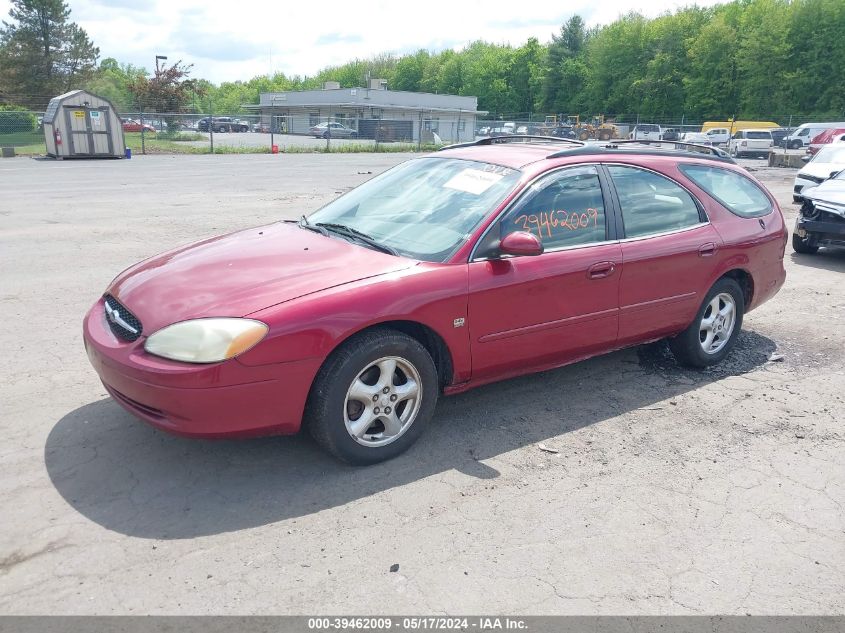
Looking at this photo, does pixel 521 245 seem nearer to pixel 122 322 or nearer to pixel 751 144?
pixel 122 322

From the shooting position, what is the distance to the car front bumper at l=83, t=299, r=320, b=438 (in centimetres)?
320

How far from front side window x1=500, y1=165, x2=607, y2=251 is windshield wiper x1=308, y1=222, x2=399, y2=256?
0.70 m

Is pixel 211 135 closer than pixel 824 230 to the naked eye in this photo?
No

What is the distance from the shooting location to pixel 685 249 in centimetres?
493

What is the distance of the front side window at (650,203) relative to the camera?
476 cm

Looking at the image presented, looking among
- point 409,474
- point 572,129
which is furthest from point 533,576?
point 572,129

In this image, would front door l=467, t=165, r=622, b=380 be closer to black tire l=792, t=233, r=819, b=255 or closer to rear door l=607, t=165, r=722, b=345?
rear door l=607, t=165, r=722, b=345

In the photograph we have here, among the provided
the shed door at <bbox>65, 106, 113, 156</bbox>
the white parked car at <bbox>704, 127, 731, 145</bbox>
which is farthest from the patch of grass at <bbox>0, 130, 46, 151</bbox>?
the white parked car at <bbox>704, 127, 731, 145</bbox>

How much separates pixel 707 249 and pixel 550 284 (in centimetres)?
158

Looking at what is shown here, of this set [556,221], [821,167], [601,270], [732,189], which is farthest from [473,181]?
[821,167]

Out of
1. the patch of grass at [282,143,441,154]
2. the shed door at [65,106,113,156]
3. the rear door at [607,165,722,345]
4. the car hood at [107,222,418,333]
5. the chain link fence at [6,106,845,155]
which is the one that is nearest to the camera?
the car hood at [107,222,418,333]

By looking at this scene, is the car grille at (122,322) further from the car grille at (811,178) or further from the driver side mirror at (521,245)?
the car grille at (811,178)

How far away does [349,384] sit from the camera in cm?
351

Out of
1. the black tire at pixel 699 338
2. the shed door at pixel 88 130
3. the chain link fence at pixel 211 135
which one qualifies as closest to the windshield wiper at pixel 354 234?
the black tire at pixel 699 338
